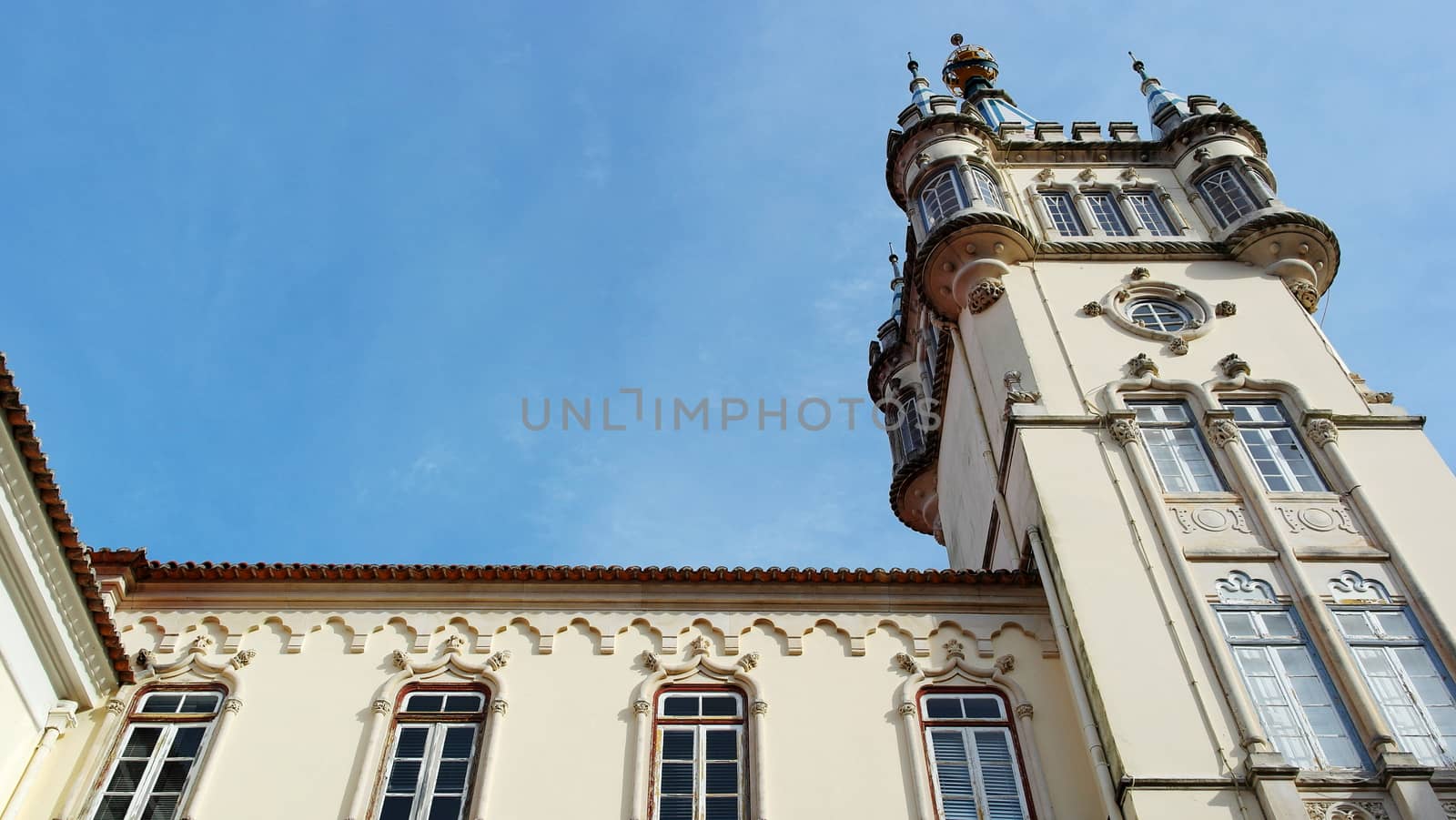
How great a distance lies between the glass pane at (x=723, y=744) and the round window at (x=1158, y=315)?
1001 cm

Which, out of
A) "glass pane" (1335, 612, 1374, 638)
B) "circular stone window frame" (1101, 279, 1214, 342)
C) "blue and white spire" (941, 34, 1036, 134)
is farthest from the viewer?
"blue and white spire" (941, 34, 1036, 134)

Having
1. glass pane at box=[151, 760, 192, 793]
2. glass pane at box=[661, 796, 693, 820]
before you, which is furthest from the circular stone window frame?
glass pane at box=[151, 760, 192, 793]

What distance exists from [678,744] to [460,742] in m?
2.39

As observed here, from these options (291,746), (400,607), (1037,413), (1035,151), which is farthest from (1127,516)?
(1035,151)

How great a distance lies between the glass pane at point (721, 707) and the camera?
14352mm

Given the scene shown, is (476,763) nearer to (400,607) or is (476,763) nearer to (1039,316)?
(400,607)

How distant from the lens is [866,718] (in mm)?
14242

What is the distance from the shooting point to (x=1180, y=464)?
A: 1717 centimetres

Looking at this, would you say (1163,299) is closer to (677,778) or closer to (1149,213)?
(1149,213)

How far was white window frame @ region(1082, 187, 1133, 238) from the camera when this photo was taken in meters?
23.4

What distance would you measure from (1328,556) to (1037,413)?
163 inches

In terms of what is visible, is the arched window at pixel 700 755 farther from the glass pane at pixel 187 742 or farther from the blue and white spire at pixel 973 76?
the blue and white spire at pixel 973 76

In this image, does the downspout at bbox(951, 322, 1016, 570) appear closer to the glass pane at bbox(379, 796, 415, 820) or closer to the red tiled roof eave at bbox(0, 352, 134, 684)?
the glass pane at bbox(379, 796, 415, 820)

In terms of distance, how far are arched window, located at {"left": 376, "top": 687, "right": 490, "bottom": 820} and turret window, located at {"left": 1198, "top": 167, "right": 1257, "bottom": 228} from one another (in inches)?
628
